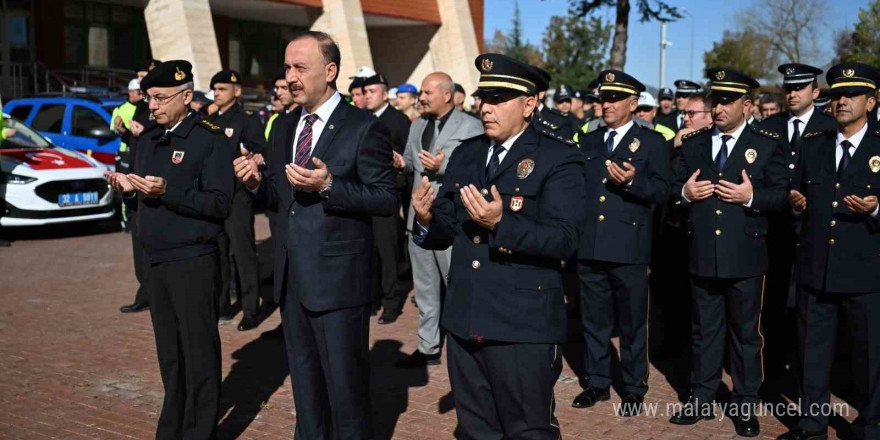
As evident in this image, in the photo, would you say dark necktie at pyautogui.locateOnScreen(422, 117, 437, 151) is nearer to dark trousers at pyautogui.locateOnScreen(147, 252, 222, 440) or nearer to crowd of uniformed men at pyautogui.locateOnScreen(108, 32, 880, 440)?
crowd of uniformed men at pyautogui.locateOnScreen(108, 32, 880, 440)

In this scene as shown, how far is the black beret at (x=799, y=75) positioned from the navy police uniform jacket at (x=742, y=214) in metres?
1.52

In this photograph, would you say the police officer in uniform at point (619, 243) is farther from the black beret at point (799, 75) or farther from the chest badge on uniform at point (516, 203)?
the chest badge on uniform at point (516, 203)

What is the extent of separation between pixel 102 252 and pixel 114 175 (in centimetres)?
851

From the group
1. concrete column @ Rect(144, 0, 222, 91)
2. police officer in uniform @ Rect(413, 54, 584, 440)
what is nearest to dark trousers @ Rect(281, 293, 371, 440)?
police officer in uniform @ Rect(413, 54, 584, 440)

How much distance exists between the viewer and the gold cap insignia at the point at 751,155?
5891mm

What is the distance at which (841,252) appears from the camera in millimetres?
5453

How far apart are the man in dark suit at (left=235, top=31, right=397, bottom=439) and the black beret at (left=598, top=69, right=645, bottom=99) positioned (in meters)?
2.22

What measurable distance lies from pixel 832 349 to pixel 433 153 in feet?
10.9

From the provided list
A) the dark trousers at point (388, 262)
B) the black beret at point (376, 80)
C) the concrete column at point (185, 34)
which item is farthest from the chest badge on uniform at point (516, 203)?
the concrete column at point (185, 34)

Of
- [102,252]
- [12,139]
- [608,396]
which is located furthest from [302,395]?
[12,139]

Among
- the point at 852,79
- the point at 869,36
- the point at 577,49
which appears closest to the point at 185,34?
the point at 852,79

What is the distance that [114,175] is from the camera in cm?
504

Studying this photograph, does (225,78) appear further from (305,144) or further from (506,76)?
(506,76)

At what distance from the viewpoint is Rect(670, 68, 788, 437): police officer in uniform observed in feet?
19.1
